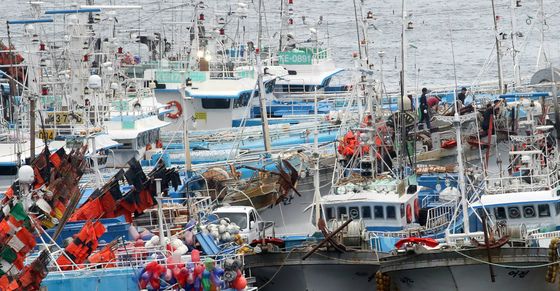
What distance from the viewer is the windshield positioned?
4222 centimetres

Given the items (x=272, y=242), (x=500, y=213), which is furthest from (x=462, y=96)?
(x=272, y=242)

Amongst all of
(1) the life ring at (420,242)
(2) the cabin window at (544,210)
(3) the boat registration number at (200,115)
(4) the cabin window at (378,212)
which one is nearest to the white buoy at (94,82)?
(4) the cabin window at (378,212)

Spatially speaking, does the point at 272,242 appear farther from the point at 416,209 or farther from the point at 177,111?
the point at 177,111

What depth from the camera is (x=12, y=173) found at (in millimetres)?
44500

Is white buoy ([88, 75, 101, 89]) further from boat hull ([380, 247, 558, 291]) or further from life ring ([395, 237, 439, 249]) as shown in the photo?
boat hull ([380, 247, 558, 291])

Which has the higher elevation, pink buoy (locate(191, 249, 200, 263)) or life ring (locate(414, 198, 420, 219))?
pink buoy (locate(191, 249, 200, 263))

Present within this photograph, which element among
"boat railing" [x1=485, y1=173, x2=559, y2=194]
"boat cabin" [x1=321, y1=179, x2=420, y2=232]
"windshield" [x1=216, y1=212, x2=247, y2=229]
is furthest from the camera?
"windshield" [x1=216, y1=212, x2=247, y2=229]

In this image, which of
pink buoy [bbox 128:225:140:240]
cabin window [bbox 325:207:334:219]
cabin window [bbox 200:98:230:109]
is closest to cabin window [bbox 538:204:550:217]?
cabin window [bbox 325:207:334:219]

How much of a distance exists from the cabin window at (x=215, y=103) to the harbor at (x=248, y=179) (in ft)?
0.64

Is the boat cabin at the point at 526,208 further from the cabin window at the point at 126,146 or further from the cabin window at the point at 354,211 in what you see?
the cabin window at the point at 126,146

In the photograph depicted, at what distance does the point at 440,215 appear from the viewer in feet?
140

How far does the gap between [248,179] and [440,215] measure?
21.8 feet

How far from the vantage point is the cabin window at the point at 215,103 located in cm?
5939

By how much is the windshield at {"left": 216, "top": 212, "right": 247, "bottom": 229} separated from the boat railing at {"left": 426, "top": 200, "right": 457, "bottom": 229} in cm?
426
